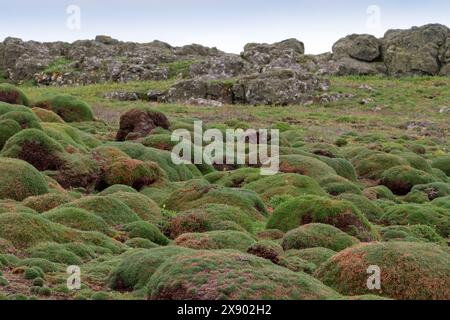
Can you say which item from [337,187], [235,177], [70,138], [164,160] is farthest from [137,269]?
[70,138]

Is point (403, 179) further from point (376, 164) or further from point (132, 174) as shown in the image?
point (132, 174)

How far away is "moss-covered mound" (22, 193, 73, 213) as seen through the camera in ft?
81.6

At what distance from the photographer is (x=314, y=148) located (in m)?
54.5

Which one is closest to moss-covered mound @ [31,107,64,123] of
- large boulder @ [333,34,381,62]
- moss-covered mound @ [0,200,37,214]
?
moss-covered mound @ [0,200,37,214]

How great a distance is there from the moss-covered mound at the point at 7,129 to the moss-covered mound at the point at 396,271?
24.2m

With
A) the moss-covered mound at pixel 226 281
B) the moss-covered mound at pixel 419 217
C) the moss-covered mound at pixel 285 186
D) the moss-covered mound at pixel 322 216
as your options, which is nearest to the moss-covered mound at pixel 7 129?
the moss-covered mound at pixel 285 186

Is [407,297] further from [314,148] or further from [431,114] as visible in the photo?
[431,114]

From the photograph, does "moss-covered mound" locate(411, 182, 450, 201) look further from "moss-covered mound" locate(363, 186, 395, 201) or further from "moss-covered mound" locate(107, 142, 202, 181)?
"moss-covered mound" locate(107, 142, 202, 181)

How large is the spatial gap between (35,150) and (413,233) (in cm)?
1852

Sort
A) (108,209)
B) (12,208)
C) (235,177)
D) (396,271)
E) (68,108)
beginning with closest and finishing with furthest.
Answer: (396,271) < (12,208) < (108,209) < (235,177) < (68,108)

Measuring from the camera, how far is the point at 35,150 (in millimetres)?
33562

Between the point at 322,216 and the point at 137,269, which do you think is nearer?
the point at 137,269
